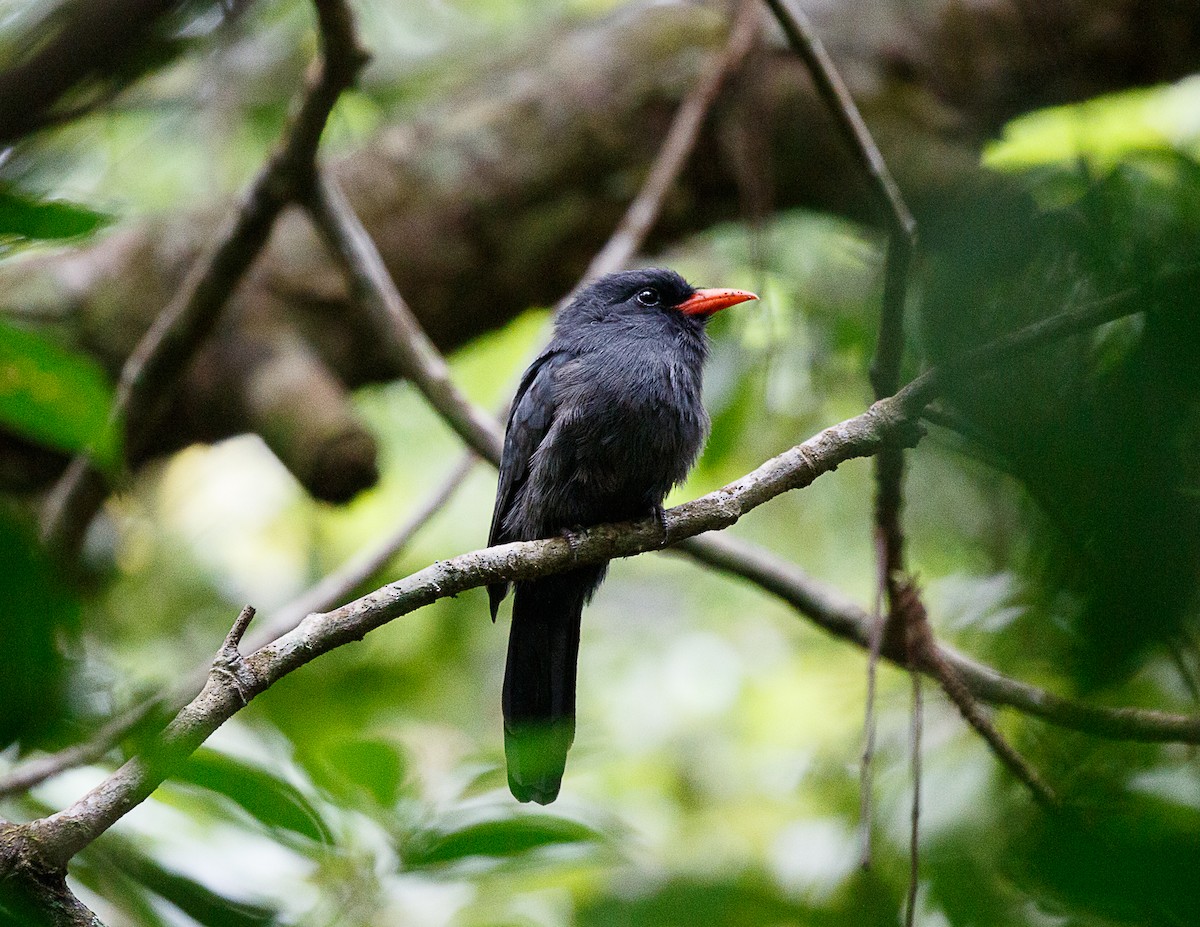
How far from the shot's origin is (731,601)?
6.55m

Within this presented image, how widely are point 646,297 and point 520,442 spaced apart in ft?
2.74

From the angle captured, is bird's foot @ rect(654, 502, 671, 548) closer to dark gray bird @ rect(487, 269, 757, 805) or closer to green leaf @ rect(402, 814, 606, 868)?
dark gray bird @ rect(487, 269, 757, 805)

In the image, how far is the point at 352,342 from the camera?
4.76 metres

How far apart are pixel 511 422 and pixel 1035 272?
2.37 m

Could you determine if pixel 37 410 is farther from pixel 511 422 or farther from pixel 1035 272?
pixel 511 422

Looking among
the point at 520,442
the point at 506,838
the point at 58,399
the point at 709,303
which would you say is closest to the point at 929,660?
the point at 520,442

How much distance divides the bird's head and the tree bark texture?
2.17 feet

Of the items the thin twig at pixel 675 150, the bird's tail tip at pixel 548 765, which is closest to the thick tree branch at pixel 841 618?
the bird's tail tip at pixel 548 765

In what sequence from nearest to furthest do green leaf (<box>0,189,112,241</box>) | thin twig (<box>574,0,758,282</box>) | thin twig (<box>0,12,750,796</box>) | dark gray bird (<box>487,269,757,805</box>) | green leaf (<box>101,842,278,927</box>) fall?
green leaf (<box>0,189,112,241</box>)
green leaf (<box>101,842,278,927</box>)
thin twig (<box>0,12,750,796</box>)
dark gray bird (<box>487,269,757,805</box>)
thin twig (<box>574,0,758,282</box>)

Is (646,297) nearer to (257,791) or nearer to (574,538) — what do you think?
(574,538)

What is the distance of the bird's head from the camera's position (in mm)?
4008

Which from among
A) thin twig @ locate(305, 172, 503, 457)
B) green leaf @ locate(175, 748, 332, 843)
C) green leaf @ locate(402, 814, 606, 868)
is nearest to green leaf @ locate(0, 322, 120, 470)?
green leaf @ locate(175, 748, 332, 843)

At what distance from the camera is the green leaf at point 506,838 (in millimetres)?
1677

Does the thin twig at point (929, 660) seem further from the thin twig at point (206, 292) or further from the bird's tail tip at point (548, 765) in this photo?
the thin twig at point (206, 292)
